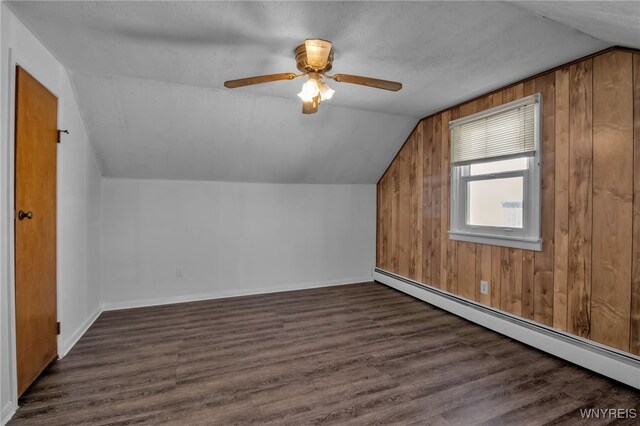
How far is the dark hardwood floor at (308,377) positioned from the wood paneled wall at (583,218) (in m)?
0.38

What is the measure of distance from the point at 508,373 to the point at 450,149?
7.42 ft

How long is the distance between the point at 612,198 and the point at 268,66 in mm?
2683

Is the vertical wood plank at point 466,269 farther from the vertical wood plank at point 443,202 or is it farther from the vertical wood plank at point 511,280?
the vertical wood plank at point 511,280

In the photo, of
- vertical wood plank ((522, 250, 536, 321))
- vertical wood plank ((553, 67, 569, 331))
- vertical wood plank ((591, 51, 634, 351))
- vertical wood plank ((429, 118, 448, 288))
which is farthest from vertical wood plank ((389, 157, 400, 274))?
vertical wood plank ((591, 51, 634, 351))

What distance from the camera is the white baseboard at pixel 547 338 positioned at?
2020 millimetres

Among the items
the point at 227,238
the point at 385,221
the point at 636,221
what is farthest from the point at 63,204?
the point at 636,221

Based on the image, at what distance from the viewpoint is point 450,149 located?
3.43 meters

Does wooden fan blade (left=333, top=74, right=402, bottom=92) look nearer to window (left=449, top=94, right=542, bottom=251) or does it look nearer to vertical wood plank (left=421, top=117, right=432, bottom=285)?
window (left=449, top=94, right=542, bottom=251)

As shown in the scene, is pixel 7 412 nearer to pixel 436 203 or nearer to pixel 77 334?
pixel 77 334

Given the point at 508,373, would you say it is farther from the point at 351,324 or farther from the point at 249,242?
the point at 249,242

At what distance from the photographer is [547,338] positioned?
8.00 feet

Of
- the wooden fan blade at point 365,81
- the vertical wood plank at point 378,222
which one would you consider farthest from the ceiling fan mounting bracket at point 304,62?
the vertical wood plank at point 378,222

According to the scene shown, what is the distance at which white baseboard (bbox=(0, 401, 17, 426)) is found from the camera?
160cm

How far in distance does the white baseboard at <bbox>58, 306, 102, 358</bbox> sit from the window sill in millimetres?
3741
